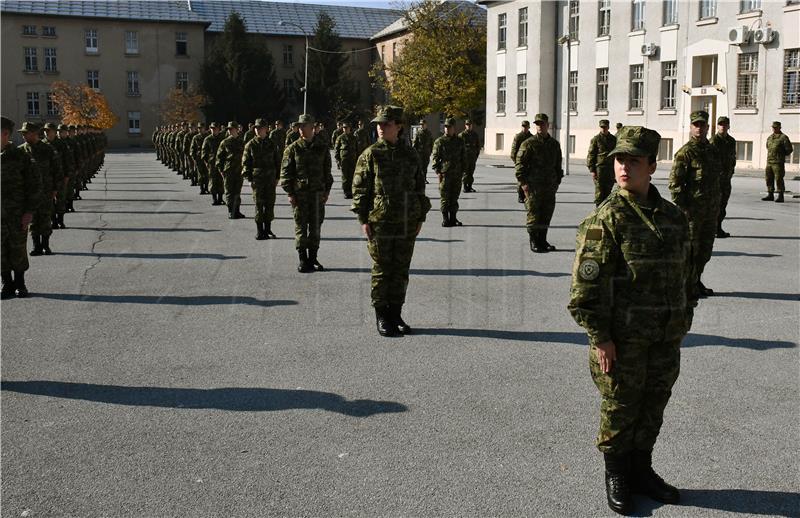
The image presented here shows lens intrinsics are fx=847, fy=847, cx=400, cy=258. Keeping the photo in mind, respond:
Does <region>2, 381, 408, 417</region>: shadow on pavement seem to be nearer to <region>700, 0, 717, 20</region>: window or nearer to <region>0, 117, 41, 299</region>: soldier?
<region>0, 117, 41, 299</region>: soldier

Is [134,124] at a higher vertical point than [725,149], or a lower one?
higher

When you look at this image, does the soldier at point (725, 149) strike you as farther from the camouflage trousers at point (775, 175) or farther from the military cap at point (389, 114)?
the camouflage trousers at point (775, 175)

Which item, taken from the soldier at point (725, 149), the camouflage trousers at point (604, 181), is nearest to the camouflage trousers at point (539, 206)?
the soldier at point (725, 149)

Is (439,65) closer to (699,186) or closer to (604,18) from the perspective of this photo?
(604,18)

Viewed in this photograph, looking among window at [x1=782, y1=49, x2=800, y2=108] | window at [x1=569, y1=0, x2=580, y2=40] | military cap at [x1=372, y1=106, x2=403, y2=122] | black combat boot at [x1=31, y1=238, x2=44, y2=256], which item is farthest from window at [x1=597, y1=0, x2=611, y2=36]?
military cap at [x1=372, y1=106, x2=403, y2=122]

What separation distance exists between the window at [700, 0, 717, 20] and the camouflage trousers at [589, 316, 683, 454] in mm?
32713

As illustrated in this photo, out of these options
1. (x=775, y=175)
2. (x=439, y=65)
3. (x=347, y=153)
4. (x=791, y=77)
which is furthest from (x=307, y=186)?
(x=439, y=65)

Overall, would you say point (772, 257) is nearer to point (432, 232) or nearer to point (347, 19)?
point (432, 232)

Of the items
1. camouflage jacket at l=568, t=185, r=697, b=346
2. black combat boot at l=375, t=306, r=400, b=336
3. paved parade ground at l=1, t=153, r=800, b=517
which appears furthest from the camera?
black combat boot at l=375, t=306, r=400, b=336

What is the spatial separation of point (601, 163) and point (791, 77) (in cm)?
1730

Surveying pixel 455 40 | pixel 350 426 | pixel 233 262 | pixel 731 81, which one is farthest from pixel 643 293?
pixel 455 40

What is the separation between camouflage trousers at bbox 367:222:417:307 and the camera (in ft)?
26.3

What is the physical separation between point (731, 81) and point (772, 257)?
22.6 metres

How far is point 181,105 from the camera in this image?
230 feet
